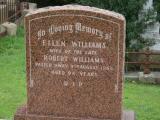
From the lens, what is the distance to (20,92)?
11.1m

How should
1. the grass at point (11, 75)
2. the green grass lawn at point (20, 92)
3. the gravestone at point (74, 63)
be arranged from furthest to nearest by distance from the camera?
the grass at point (11, 75), the green grass lawn at point (20, 92), the gravestone at point (74, 63)

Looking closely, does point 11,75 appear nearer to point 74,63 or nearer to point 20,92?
point 20,92

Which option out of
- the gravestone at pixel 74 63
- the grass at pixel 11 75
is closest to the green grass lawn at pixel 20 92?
the grass at pixel 11 75

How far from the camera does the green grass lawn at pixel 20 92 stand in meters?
9.98

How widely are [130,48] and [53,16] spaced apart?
821cm

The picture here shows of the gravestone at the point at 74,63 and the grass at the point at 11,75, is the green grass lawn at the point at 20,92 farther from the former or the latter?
the gravestone at the point at 74,63

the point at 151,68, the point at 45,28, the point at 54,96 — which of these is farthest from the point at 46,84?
the point at 151,68

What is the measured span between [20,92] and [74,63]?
159 inches

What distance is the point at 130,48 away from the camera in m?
15.2

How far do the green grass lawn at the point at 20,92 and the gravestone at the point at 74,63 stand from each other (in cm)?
215

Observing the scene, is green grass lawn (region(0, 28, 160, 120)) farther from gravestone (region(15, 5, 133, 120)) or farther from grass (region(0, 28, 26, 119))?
gravestone (region(15, 5, 133, 120))

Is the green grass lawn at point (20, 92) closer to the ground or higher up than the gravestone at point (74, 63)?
closer to the ground

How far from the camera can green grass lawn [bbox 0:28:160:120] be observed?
9.98m

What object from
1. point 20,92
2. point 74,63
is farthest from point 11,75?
point 74,63
